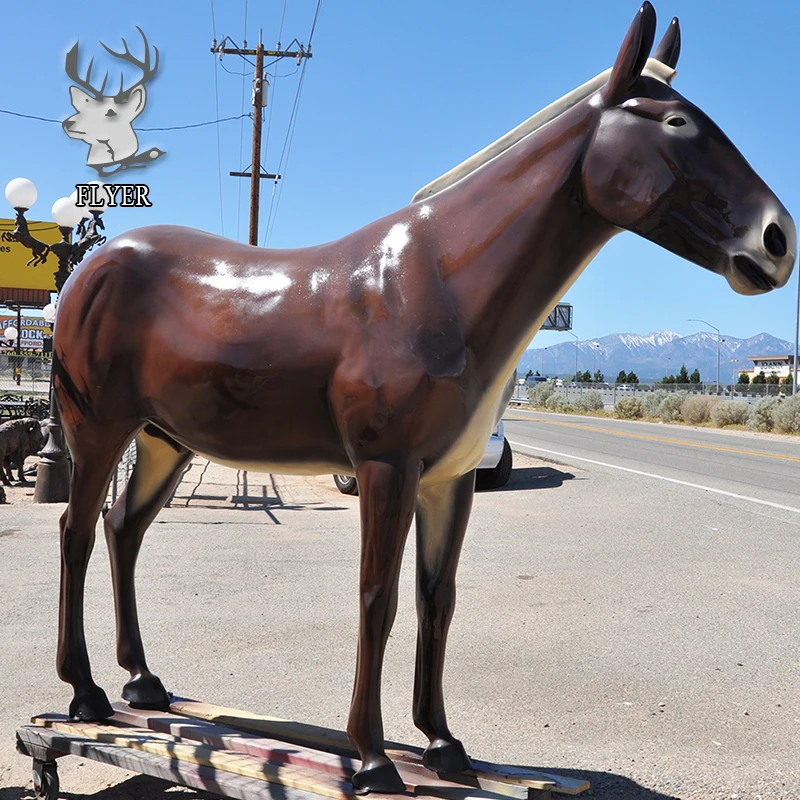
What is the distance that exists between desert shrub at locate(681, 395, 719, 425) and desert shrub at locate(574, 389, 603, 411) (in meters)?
9.72

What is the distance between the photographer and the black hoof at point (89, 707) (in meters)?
3.14

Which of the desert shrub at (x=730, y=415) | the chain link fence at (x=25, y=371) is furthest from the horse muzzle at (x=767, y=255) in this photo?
the chain link fence at (x=25, y=371)

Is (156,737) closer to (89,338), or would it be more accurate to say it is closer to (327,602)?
(89,338)

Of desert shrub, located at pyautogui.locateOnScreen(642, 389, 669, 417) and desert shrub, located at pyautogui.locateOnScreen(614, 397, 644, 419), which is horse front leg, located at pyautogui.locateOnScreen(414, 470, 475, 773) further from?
desert shrub, located at pyautogui.locateOnScreen(614, 397, 644, 419)

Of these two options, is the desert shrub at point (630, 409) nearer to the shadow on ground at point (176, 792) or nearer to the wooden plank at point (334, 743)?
the shadow on ground at point (176, 792)

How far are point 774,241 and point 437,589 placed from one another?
4.92ft

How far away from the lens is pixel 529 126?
2639 millimetres

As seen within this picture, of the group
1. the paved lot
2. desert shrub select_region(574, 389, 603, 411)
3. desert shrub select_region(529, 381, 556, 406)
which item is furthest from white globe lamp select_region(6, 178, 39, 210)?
desert shrub select_region(529, 381, 556, 406)

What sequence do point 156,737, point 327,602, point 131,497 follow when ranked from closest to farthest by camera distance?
point 156,737
point 131,497
point 327,602

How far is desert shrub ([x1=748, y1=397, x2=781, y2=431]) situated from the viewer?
27953 millimetres

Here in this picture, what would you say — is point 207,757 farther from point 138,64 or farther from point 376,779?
point 138,64

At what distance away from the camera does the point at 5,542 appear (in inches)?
294

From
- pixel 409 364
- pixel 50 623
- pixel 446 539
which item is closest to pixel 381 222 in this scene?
pixel 409 364

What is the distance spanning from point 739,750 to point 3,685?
11.1 ft
